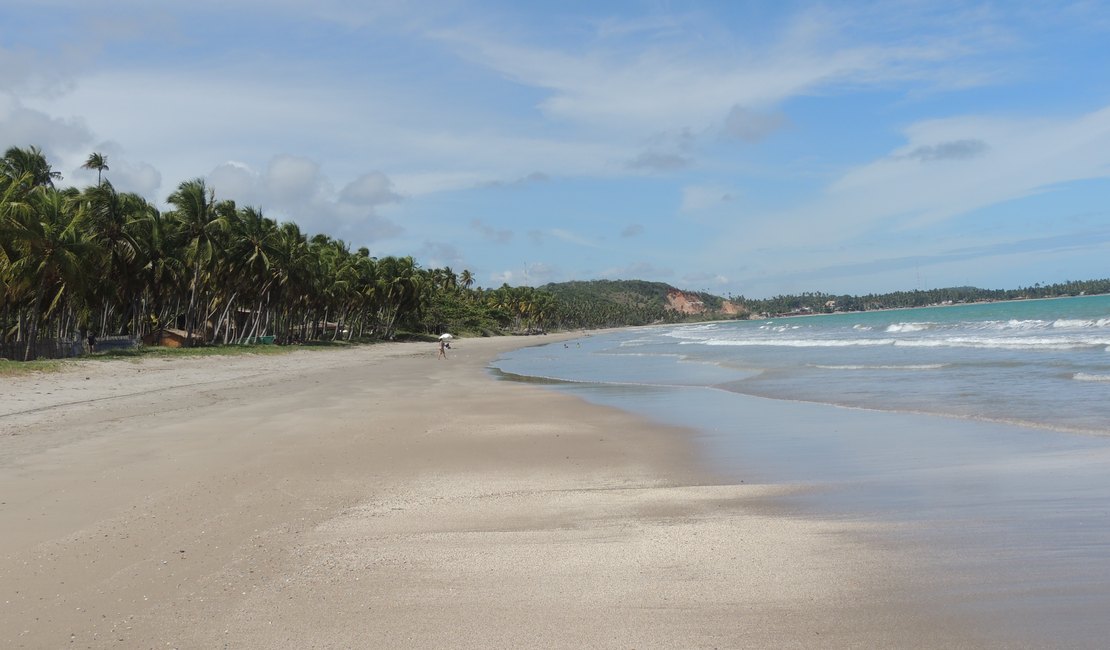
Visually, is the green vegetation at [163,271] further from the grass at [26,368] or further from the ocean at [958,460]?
the ocean at [958,460]

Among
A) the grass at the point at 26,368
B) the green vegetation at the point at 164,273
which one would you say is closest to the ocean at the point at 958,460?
the grass at the point at 26,368

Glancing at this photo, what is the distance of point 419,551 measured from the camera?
6.16 meters

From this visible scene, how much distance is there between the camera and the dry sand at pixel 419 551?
4.57 metres

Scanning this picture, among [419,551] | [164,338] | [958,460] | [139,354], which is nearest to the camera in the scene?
[419,551]

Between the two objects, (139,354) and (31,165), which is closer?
(139,354)

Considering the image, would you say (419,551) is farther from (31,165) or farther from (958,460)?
(31,165)

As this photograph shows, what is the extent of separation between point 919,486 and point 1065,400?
30.1ft

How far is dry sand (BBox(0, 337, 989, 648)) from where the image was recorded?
4574mm

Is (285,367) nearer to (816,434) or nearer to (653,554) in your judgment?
(816,434)

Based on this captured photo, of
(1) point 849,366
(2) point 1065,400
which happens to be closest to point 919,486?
(2) point 1065,400

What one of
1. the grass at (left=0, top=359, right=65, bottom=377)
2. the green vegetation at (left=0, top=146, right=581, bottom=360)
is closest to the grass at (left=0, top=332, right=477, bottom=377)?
the grass at (left=0, top=359, right=65, bottom=377)

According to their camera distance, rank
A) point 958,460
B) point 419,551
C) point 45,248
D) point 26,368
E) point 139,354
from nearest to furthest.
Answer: point 419,551 → point 958,460 → point 26,368 → point 45,248 → point 139,354

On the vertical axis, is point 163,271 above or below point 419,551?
above

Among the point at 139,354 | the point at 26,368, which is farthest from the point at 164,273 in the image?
the point at 26,368
